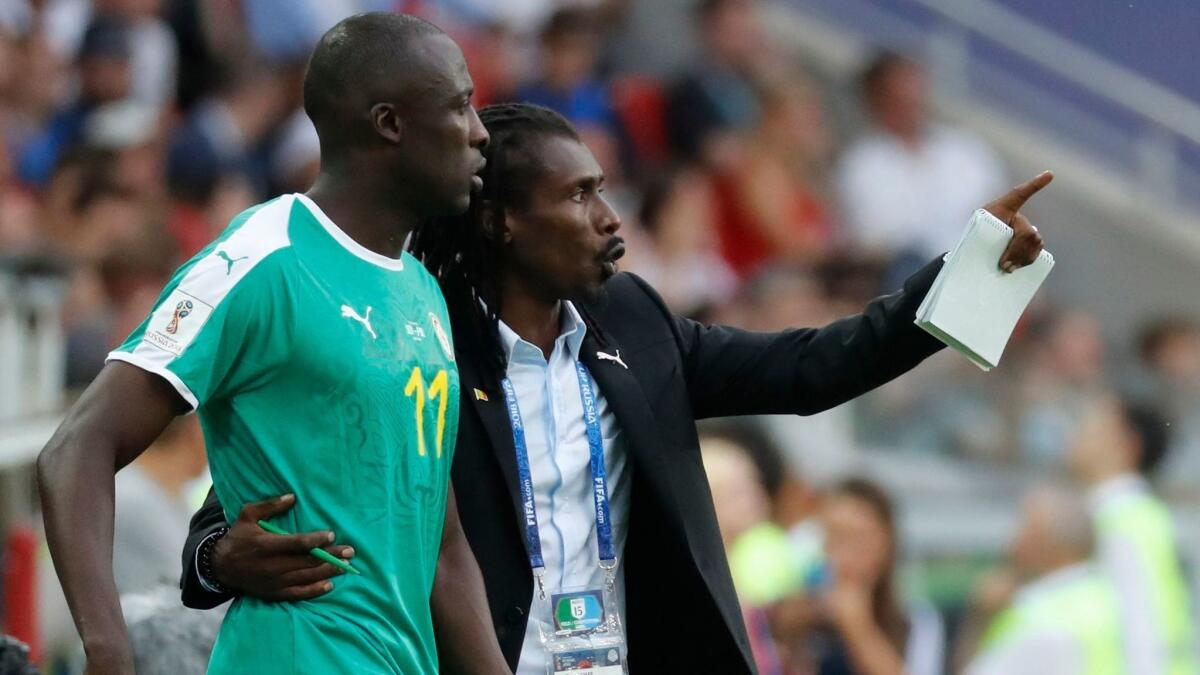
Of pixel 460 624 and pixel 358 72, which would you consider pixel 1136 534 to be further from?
pixel 358 72

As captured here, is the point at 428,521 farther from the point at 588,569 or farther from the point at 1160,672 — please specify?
the point at 1160,672

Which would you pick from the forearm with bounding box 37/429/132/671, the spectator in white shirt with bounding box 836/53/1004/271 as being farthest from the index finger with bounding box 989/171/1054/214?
the spectator in white shirt with bounding box 836/53/1004/271

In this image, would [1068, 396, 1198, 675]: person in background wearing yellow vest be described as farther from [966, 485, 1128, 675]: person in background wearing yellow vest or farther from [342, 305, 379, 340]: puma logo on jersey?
[342, 305, 379, 340]: puma logo on jersey

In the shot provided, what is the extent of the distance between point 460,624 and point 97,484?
85 cm

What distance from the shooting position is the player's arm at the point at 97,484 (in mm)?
Answer: 3100

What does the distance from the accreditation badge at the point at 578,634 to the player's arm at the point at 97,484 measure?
1.08 m

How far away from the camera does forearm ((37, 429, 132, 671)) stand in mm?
3094

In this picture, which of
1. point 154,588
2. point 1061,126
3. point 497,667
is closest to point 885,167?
point 1061,126

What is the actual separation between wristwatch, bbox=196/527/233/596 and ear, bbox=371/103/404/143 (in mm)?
729

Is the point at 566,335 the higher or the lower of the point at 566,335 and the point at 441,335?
the higher

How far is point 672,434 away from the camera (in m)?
4.26

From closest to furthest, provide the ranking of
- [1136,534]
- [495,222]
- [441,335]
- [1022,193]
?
[441,335] < [1022,193] < [495,222] < [1136,534]

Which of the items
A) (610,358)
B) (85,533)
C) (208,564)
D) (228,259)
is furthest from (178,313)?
(610,358)

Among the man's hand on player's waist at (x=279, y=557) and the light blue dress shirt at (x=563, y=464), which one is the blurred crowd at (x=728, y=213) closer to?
the light blue dress shirt at (x=563, y=464)
